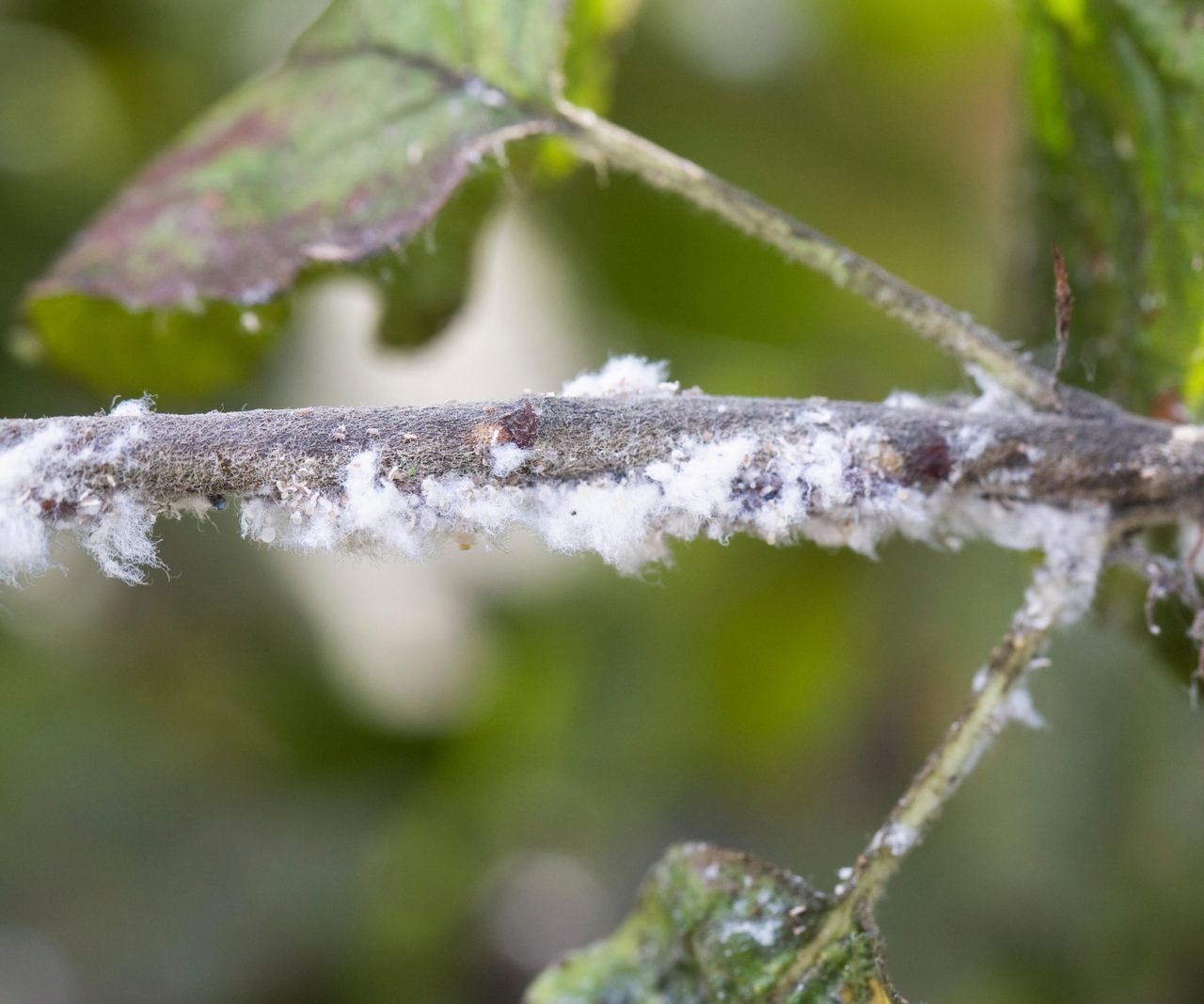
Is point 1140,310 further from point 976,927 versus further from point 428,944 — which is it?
point 428,944

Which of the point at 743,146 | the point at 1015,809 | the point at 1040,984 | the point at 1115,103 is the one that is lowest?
the point at 1040,984

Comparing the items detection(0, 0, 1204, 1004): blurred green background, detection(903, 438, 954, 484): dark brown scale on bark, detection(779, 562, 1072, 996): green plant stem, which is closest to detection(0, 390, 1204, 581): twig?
detection(903, 438, 954, 484): dark brown scale on bark

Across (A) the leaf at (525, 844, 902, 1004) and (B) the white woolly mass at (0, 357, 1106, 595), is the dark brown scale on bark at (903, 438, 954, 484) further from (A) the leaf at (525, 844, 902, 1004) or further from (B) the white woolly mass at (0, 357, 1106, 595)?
(A) the leaf at (525, 844, 902, 1004)

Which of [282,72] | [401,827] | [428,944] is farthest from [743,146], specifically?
[428,944]

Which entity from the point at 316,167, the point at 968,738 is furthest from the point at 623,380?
the point at 316,167

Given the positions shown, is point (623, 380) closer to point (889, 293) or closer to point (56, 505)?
point (889, 293)
